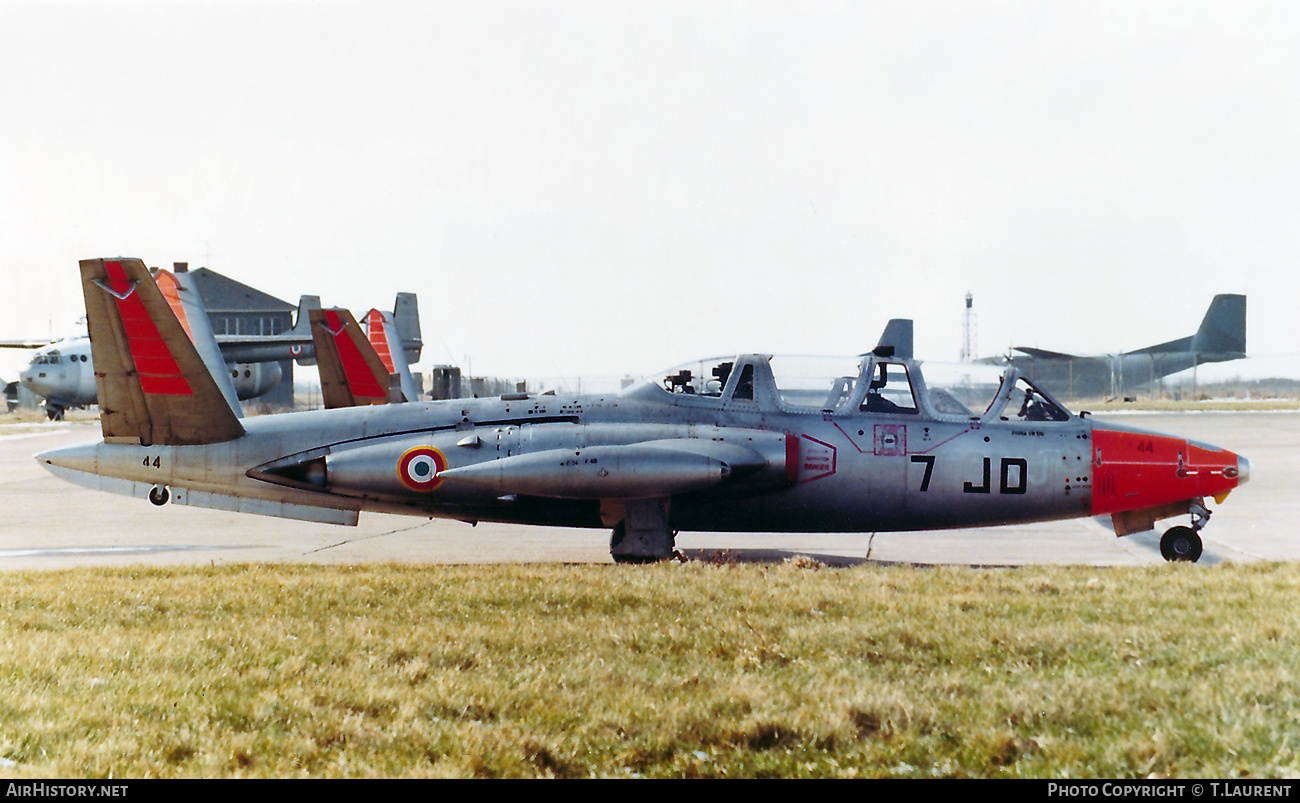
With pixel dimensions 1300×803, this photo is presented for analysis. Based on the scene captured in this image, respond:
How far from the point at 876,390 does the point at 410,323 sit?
5464cm

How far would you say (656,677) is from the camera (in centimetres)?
567

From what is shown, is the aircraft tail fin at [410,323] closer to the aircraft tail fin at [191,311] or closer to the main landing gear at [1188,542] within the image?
the aircraft tail fin at [191,311]

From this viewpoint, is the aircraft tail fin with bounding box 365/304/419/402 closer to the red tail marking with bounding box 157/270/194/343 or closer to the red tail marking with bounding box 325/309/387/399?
the red tail marking with bounding box 325/309/387/399

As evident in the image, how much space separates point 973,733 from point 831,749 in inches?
26.8

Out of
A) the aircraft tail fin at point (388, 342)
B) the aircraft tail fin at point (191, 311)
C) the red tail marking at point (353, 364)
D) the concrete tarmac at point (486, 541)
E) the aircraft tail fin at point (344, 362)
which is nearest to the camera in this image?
the concrete tarmac at point (486, 541)

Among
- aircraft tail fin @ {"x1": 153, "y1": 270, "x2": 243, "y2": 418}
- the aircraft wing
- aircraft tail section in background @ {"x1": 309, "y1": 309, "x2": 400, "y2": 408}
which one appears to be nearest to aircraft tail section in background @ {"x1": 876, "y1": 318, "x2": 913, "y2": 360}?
the aircraft wing

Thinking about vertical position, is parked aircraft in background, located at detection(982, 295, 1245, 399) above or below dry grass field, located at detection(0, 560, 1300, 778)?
above

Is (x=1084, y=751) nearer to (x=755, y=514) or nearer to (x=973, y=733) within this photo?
(x=973, y=733)

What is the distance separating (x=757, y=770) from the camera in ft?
14.1

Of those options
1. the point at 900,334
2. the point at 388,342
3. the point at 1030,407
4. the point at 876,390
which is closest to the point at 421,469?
the point at 876,390

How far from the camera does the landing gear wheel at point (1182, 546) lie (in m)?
10.7

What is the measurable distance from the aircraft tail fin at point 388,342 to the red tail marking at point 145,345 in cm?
1111

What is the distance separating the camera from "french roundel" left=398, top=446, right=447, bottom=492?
10.6m

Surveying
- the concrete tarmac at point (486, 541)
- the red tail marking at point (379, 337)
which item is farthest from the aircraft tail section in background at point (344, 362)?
the red tail marking at point (379, 337)
